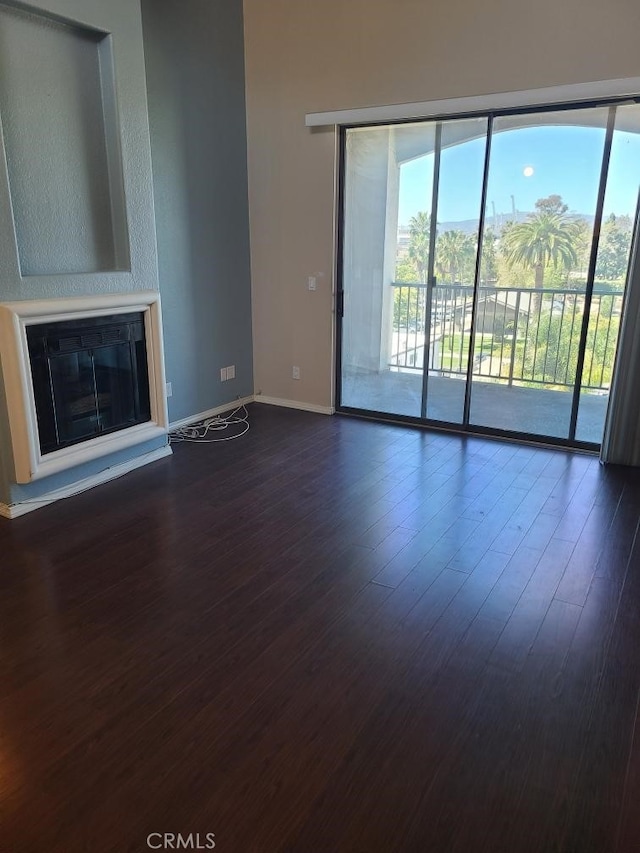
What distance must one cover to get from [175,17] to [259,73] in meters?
0.82

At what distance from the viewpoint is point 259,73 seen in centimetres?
478

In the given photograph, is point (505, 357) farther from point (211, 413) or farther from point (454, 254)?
point (211, 413)

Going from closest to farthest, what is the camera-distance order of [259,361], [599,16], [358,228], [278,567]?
[278,567] → [599,16] → [358,228] → [259,361]

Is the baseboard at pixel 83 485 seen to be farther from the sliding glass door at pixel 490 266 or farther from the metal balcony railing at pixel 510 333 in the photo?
the metal balcony railing at pixel 510 333

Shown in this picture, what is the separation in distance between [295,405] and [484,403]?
1.64m

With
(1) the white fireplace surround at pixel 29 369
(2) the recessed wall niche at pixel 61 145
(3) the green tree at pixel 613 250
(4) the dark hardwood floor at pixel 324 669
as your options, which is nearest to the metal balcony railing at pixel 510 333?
(3) the green tree at pixel 613 250

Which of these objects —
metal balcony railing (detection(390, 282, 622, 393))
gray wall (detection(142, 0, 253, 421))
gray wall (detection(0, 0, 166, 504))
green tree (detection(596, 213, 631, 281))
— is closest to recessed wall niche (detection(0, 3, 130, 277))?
gray wall (detection(0, 0, 166, 504))

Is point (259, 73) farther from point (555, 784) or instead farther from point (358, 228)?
point (555, 784)

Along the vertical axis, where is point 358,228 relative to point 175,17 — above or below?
below

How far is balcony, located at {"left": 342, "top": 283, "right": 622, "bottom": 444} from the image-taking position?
416 cm

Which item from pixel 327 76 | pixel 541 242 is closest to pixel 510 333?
pixel 541 242

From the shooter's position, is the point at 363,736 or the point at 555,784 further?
the point at 363,736

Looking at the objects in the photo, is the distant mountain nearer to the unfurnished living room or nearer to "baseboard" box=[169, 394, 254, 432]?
the unfurnished living room

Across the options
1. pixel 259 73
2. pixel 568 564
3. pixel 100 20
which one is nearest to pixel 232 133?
pixel 259 73
